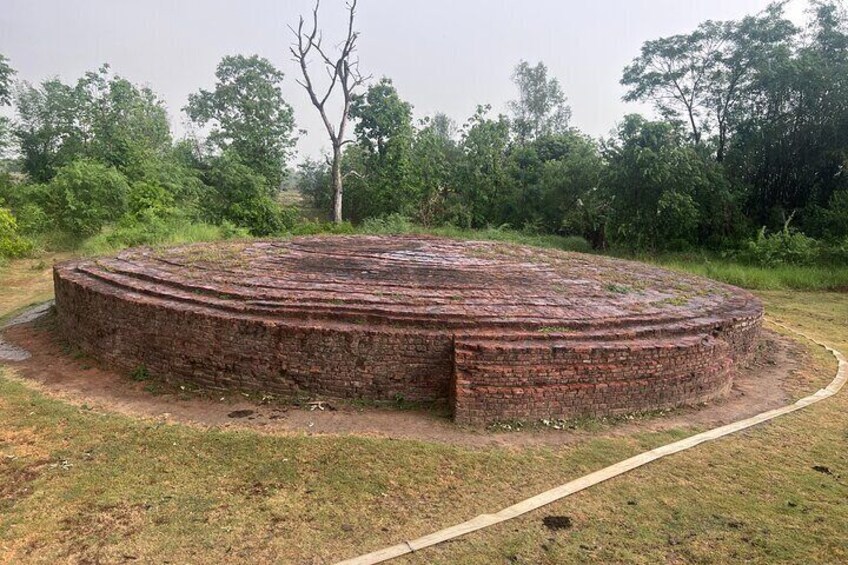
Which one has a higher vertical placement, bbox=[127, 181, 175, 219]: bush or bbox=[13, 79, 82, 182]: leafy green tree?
bbox=[13, 79, 82, 182]: leafy green tree

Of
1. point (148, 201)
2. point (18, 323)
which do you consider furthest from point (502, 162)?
point (18, 323)

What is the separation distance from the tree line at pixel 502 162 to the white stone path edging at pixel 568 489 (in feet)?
32.2

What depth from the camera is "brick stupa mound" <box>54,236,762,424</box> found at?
13.5 ft

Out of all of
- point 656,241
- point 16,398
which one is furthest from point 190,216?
point 656,241

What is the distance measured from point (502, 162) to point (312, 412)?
1678cm

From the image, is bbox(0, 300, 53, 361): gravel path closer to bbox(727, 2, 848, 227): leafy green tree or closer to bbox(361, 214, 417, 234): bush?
bbox(361, 214, 417, 234): bush

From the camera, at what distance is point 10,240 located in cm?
1115

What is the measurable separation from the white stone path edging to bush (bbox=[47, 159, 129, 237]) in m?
13.3

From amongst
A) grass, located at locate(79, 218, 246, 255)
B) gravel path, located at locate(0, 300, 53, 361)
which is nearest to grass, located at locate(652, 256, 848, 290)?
grass, located at locate(79, 218, 246, 255)

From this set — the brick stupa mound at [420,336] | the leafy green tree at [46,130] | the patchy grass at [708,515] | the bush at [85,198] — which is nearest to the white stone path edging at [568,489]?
the patchy grass at [708,515]

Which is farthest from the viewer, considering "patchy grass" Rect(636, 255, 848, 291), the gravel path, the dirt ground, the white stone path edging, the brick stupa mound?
"patchy grass" Rect(636, 255, 848, 291)

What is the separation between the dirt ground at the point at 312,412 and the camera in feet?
12.7

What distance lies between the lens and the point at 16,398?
4.32 metres

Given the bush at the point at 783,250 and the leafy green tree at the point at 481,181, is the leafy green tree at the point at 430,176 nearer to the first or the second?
the leafy green tree at the point at 481,181
